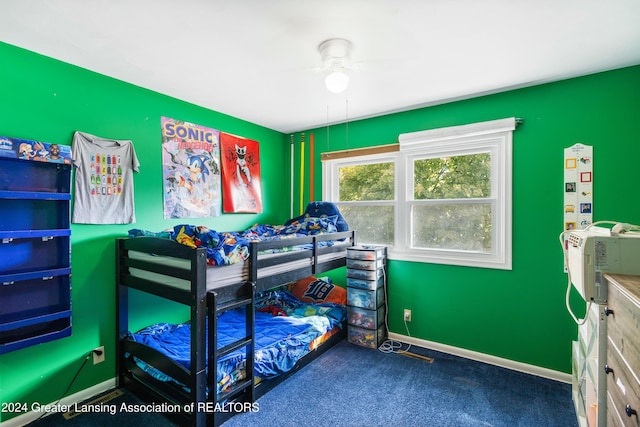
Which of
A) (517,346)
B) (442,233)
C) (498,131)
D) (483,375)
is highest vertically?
(498,131)

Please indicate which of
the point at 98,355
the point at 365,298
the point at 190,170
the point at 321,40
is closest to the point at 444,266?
the point at 365,298

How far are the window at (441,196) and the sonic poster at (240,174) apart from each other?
996 mm

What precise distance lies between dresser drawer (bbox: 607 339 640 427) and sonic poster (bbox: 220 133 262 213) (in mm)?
2902

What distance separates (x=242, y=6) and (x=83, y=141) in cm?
148

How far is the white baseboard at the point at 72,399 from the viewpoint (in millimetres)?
1835

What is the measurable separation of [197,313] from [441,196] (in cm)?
235

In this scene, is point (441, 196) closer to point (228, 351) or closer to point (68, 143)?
point (228, 351)

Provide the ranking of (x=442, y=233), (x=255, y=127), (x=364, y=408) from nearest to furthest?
(x=364, y=408) → (x=442, y=233) → (x=255, y=127)

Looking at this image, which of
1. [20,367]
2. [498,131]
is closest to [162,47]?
[20,367]

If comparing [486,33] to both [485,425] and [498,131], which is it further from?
[485,425]

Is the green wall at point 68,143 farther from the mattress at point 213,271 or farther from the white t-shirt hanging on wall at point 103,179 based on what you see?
the mattress at point 213,271

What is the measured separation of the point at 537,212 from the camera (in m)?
2.45

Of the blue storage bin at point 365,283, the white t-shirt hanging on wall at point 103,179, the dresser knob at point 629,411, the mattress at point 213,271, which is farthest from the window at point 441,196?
the white t-shirt hanging on wall at point 103,179

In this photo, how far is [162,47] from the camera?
1.88 metres
